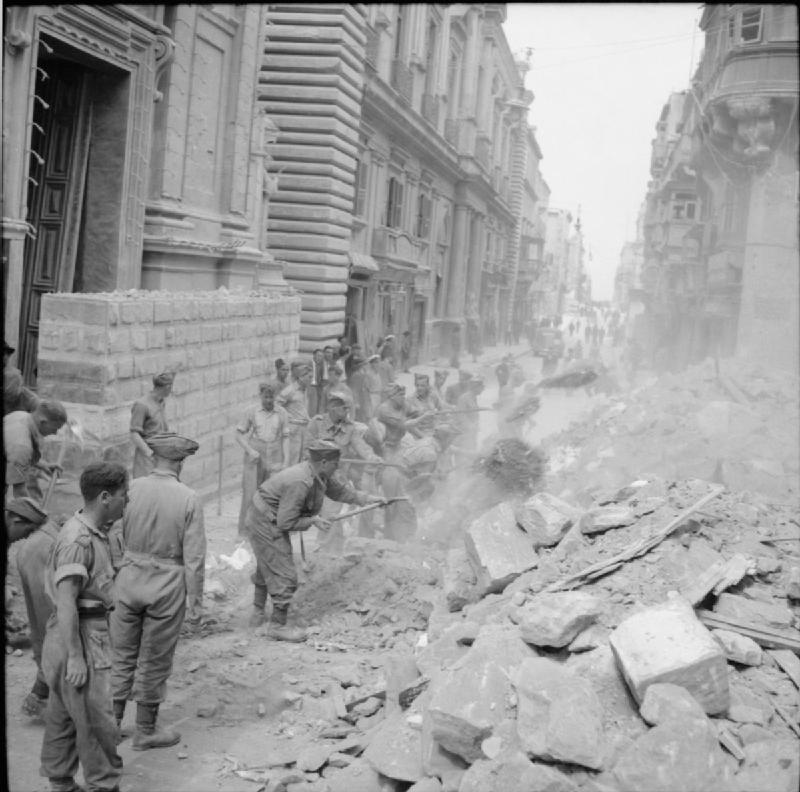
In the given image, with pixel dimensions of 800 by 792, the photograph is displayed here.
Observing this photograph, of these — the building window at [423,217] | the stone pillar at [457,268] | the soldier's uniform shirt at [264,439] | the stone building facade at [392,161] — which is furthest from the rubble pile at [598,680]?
the stone pillar at [457,268]

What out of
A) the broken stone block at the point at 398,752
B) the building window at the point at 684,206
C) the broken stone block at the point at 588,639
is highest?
the building window at the point at 684,206

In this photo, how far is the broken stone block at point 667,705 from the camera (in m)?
4.21

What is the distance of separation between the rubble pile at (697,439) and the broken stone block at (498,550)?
407 cm

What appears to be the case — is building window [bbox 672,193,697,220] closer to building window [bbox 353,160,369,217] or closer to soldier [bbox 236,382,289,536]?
building window [bbox 353,160,369,217]

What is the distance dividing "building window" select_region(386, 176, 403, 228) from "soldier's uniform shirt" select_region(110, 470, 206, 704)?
18.8 metres

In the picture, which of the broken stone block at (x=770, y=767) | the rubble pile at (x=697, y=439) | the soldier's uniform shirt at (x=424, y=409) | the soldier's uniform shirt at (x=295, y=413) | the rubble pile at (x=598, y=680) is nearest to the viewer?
the broken stone block at (x=770, y=767)

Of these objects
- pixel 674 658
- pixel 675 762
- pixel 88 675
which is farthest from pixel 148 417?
pixel 675 762

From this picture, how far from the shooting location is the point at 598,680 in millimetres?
4727

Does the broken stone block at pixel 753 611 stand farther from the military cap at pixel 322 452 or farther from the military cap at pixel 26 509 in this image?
the military cap at pixel 26 509

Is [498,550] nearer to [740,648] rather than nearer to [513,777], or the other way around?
[740,648]

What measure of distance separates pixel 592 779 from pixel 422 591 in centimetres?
378

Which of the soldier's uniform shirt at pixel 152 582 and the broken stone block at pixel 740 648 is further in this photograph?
the soldier's uniform shirt at pixel 152 582

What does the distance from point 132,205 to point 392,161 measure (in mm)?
12879

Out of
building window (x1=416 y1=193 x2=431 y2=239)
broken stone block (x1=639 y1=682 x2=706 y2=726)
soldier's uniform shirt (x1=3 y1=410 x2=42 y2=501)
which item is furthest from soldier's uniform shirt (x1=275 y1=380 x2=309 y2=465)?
building window (x1=416 y1=193 x2=431 y2=239)
